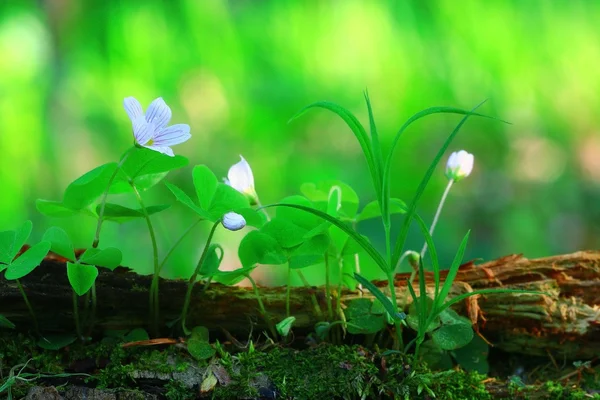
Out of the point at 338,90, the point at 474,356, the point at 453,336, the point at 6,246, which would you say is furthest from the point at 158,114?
the point at 338,90

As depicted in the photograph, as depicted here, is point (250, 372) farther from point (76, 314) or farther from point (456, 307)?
point (456, 307)

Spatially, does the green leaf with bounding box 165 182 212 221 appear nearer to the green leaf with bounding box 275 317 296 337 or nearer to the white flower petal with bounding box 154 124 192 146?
the white flower petal with bounding box 154 124 192 146

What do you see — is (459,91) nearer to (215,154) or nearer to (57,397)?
(215,154)

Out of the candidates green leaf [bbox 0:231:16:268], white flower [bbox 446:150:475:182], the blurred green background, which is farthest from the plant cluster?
the blurred green background

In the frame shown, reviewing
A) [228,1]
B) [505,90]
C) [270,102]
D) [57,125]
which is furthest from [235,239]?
[505,90]

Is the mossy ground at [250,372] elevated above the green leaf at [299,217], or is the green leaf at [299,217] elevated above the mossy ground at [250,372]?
the green leaf at [299,217]

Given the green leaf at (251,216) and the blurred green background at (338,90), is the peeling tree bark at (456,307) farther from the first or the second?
the blurred green background at (338,90)

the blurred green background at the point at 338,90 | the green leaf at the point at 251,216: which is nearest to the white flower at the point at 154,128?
the green leaf at the point at 251,216

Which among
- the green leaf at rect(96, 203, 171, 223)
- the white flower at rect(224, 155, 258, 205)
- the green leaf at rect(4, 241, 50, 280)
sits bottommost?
the green leaf at rect(4, 241, 50, 280)
